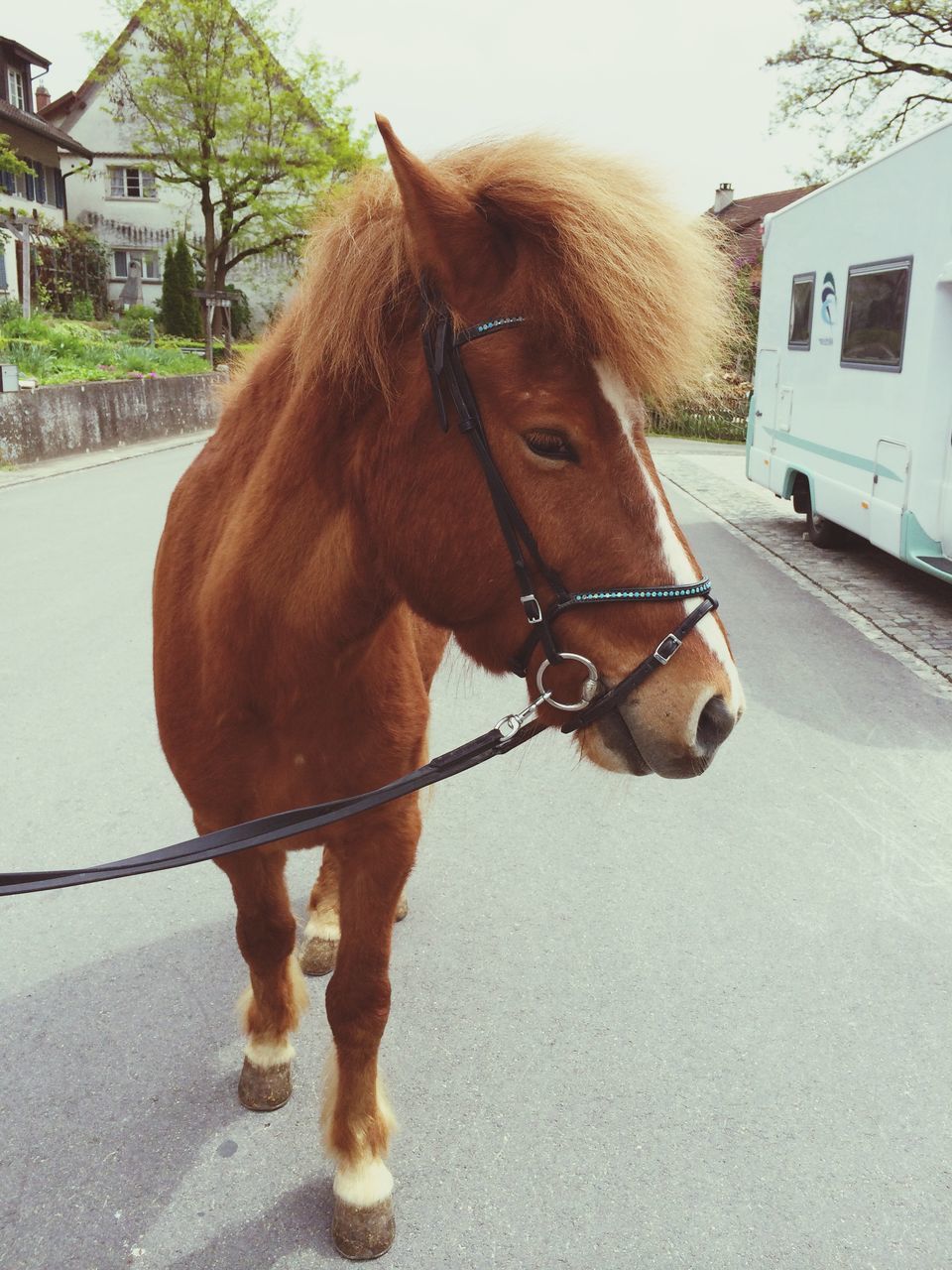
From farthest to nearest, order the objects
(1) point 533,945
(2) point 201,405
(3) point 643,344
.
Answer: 1. (2) point 201,405
2. (1) point 533,945
3. (3) point 643,344

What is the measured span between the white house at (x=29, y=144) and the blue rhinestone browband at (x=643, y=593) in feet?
127

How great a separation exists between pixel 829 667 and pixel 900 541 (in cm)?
177

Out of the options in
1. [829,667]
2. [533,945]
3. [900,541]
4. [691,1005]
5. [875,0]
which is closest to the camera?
[691,1005]

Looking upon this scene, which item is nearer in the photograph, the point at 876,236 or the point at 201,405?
the point at 876,236

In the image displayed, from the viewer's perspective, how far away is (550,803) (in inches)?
174

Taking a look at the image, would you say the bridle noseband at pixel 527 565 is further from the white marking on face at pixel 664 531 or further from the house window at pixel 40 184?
the house window at pixel 40 184

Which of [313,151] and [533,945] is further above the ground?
[313,151]

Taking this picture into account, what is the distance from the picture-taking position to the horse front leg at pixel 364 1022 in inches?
85.8

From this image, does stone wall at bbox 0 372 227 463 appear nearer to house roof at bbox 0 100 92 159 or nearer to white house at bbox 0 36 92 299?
white house at bbox 0 36 92 299

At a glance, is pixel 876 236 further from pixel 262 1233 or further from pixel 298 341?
pixel 262 1233

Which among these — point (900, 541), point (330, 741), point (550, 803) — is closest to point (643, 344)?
point (330, 741)

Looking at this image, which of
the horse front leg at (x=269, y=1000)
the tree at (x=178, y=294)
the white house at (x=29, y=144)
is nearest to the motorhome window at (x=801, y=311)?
the horse front leg at (x=269, y=1000)

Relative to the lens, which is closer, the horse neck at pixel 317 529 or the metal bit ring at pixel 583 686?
the metal bit ring at pixel 583 686

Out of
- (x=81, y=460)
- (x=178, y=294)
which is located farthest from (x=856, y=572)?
(x=178, y=294)
